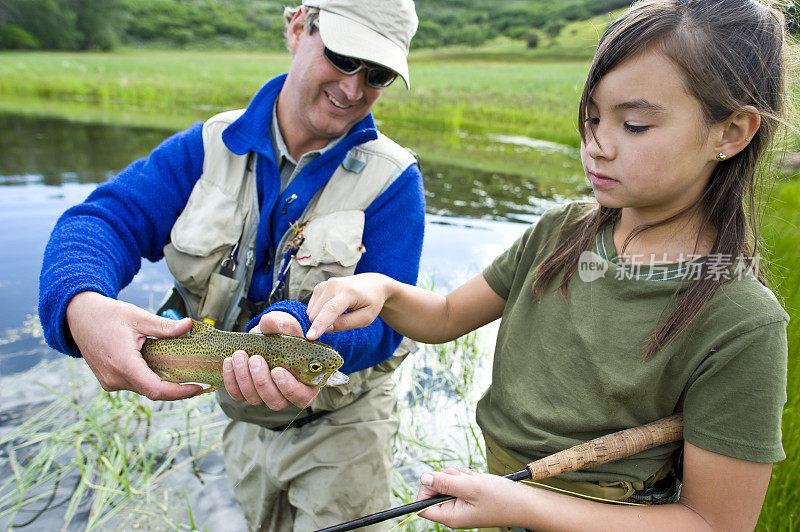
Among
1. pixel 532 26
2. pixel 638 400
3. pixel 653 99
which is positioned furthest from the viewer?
pixel 532 26

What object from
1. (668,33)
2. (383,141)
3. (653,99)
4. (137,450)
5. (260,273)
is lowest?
(137,450)

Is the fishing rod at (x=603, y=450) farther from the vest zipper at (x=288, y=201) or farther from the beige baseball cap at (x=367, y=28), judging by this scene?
the beige baseball cap at (x=367, y=28)

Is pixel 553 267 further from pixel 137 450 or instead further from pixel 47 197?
pixel 47 197

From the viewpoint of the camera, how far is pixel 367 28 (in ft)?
8.63

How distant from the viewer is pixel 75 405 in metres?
3.95

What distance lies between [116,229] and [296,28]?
131 centimetres

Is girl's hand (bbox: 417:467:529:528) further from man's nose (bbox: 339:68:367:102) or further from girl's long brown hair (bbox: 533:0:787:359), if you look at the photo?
man's nose (bbox: 339:68:367:102)

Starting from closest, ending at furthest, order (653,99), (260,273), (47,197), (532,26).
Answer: (653,99)
(260,273)
(47,197)
(532,26)

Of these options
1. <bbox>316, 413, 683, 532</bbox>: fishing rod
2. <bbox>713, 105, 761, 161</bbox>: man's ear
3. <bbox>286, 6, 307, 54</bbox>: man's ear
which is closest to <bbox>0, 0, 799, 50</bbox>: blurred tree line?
<bbox>286, 6, 307, 54</bbox>: man's ear

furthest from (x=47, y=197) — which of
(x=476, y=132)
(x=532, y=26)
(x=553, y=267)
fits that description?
(x=532, y=26)

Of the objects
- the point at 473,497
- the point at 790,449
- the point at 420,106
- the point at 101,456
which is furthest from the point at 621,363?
the point at 420,106

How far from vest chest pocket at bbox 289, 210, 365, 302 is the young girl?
67 cm

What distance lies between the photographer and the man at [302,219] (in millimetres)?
2674

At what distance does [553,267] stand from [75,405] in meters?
3.43
